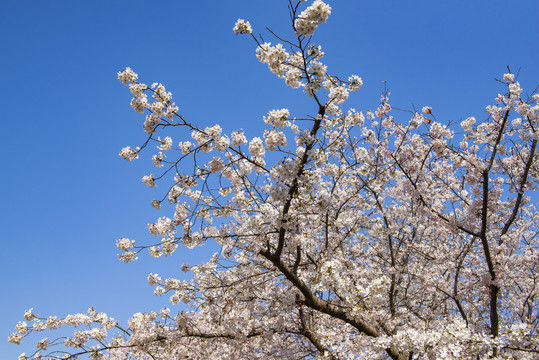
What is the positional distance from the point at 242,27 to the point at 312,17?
1.05m

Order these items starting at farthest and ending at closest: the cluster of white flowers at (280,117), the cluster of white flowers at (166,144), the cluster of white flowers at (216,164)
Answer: the cluster of white flowers at (166,144) → the cluster of white flowers at (216,164) → the cluster of white flowers at (280,117)

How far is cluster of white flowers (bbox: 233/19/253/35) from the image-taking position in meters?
5.06

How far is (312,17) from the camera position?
15.0 ft

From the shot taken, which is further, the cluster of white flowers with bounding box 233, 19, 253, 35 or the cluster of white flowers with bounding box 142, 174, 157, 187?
the cluster of white flowers with bounding box 142, 174, 157, 187

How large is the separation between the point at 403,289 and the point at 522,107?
5365 mm

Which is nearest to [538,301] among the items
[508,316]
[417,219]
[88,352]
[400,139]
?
[508,316]

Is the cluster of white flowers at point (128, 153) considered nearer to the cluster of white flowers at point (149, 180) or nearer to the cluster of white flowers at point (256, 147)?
the cluster of white flowers at point (149, 180)

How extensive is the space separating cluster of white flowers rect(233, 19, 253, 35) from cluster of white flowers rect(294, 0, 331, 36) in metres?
0.76

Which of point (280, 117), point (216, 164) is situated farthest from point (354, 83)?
point (216, 164)

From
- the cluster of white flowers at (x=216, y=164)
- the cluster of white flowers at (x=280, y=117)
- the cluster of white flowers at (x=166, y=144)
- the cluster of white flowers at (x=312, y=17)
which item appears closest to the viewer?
the cluster of white flowers at (x=312, y=17)

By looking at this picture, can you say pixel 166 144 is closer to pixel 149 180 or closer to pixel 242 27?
pixel 149 180

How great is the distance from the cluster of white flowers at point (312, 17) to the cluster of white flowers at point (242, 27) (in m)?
0.76

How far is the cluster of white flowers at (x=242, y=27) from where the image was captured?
506cm

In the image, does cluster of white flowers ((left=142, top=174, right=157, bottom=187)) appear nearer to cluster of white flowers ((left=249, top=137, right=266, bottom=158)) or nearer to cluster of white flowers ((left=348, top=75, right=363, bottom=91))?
cluster of white flowers ((left=249, top=137, right=266, bottom=158))
